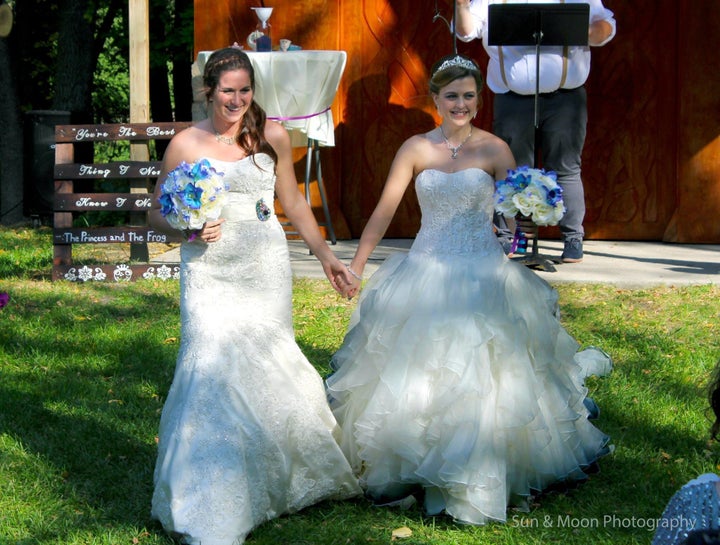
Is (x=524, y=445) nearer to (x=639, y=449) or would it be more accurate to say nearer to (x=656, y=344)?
(x=639, y=449)

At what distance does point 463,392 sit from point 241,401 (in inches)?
37.9

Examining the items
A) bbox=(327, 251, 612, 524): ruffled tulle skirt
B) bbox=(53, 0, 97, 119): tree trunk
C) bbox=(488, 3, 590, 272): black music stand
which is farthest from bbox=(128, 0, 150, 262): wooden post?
bbox=(53, 0, 97, 119): tree trunk

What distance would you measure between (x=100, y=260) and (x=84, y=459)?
490 cm

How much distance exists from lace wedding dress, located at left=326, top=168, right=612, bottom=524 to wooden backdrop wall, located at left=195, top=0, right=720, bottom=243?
5.40 meters

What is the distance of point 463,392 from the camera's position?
4.75 metres

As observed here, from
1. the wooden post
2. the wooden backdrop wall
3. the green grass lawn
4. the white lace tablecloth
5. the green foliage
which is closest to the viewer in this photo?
the green grass lawn

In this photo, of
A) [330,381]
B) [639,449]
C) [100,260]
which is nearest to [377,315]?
[330,381]

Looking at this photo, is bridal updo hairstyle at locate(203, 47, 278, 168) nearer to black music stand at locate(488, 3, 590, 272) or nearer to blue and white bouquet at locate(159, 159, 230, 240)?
blue and white bouquet at locate(159, 159, 230, 240)

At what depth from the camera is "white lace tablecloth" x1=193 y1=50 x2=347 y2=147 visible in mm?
9438

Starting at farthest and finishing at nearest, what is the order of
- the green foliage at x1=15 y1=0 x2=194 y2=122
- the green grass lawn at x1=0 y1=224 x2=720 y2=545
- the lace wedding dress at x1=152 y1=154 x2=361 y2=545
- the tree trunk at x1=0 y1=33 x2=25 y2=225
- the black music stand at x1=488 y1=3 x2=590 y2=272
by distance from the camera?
the green foliage at x1=15 y1=0 x2=194 y2=122
the tree trunk at x1=0 y1=33 x2=25 y2=225
the black music stand at x1=488 y1=3 x2=590 y2=272
the green grass lawn at x1=0 y1=224 x2=720 y2=545
the lace wedding dress at x1=152 y1=154 x2=361 y2=545

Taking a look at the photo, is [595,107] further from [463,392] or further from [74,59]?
[74,59]

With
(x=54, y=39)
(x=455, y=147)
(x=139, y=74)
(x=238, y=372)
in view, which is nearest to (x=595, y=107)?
(x=139, y=74)

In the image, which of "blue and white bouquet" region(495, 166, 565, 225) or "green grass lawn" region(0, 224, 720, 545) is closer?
"green grass lawn" region(0, 224, 720, 545)

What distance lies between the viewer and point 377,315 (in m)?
5.14
